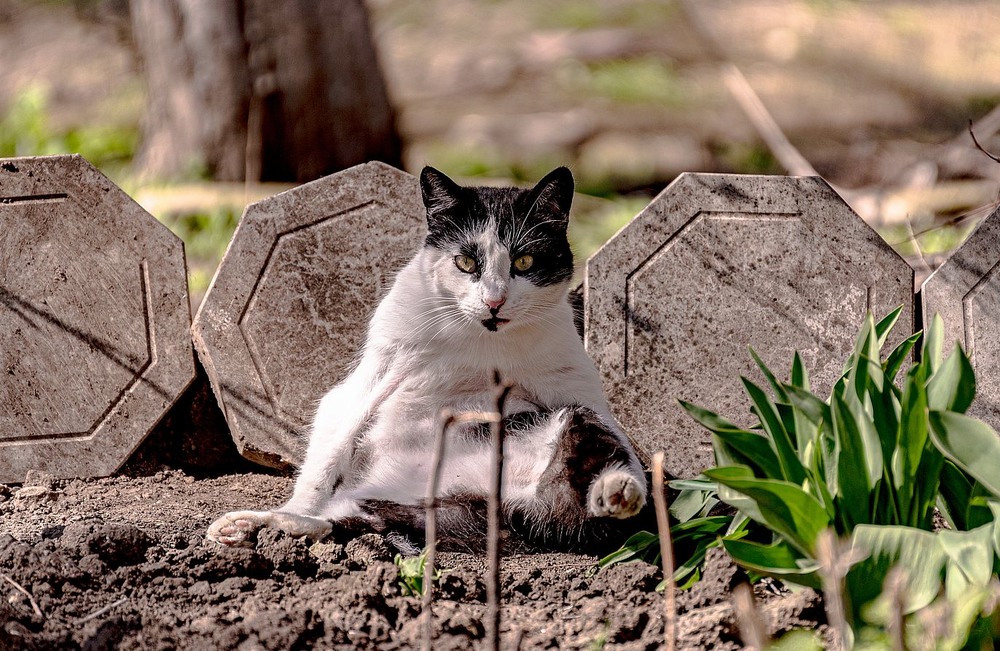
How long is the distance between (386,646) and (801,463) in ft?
3.01

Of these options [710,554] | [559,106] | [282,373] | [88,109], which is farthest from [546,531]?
[88,109]

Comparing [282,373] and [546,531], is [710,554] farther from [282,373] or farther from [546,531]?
[282,373]

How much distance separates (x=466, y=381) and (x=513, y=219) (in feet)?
1.58

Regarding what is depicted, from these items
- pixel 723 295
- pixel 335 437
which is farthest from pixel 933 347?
pixel 335 437

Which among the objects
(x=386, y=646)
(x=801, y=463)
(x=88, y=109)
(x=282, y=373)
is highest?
(x=88, y=109)

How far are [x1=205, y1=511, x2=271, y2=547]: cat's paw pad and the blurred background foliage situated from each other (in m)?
3.16

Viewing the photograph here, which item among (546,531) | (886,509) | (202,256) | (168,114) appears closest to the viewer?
(886,509)

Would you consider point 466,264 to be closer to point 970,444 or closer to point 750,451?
point 750,451

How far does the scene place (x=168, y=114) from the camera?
5648 millimetres

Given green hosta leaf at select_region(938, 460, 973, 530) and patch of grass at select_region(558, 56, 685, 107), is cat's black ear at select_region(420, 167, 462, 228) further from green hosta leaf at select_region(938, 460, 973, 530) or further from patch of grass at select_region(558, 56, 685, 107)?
patch of grass at select_region(558, 56, 685, 107)

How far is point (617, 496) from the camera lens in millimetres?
2285

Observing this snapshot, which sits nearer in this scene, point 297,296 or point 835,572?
point 835,572

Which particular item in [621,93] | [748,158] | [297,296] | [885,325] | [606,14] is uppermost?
[606,14]

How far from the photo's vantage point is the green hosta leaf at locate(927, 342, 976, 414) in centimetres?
192
